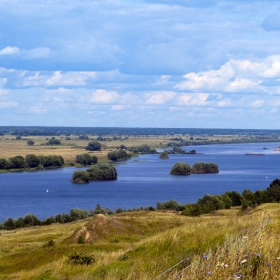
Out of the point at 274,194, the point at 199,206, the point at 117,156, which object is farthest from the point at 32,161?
the point at 199,206

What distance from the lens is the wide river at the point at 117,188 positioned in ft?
251

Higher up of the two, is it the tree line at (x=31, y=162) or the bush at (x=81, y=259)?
the bush at (x=81, y=259)

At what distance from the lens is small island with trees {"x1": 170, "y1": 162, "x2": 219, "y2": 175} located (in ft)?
394

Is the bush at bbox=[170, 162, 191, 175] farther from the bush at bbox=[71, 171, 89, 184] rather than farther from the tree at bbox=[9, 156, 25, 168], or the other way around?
the tree at bbox=[9, 156, 25, 168]

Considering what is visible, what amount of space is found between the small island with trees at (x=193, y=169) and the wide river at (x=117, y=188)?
2.25 m

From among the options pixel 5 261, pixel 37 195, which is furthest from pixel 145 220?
pixel 37 195

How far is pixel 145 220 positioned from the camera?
37219 mm

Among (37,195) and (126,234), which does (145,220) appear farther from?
(37,195)

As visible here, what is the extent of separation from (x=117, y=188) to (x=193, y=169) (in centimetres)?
3461

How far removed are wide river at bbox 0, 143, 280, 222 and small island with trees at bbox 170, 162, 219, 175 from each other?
2.25m

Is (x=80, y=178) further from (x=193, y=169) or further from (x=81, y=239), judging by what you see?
(x=81, y=239)

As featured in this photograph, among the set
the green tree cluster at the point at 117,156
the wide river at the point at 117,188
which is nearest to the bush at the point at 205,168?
the wide river at the point at 117,188

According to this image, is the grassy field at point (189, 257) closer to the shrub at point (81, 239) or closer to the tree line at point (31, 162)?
the shrub at point (81, 239)

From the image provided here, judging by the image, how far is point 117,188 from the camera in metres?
96.6
